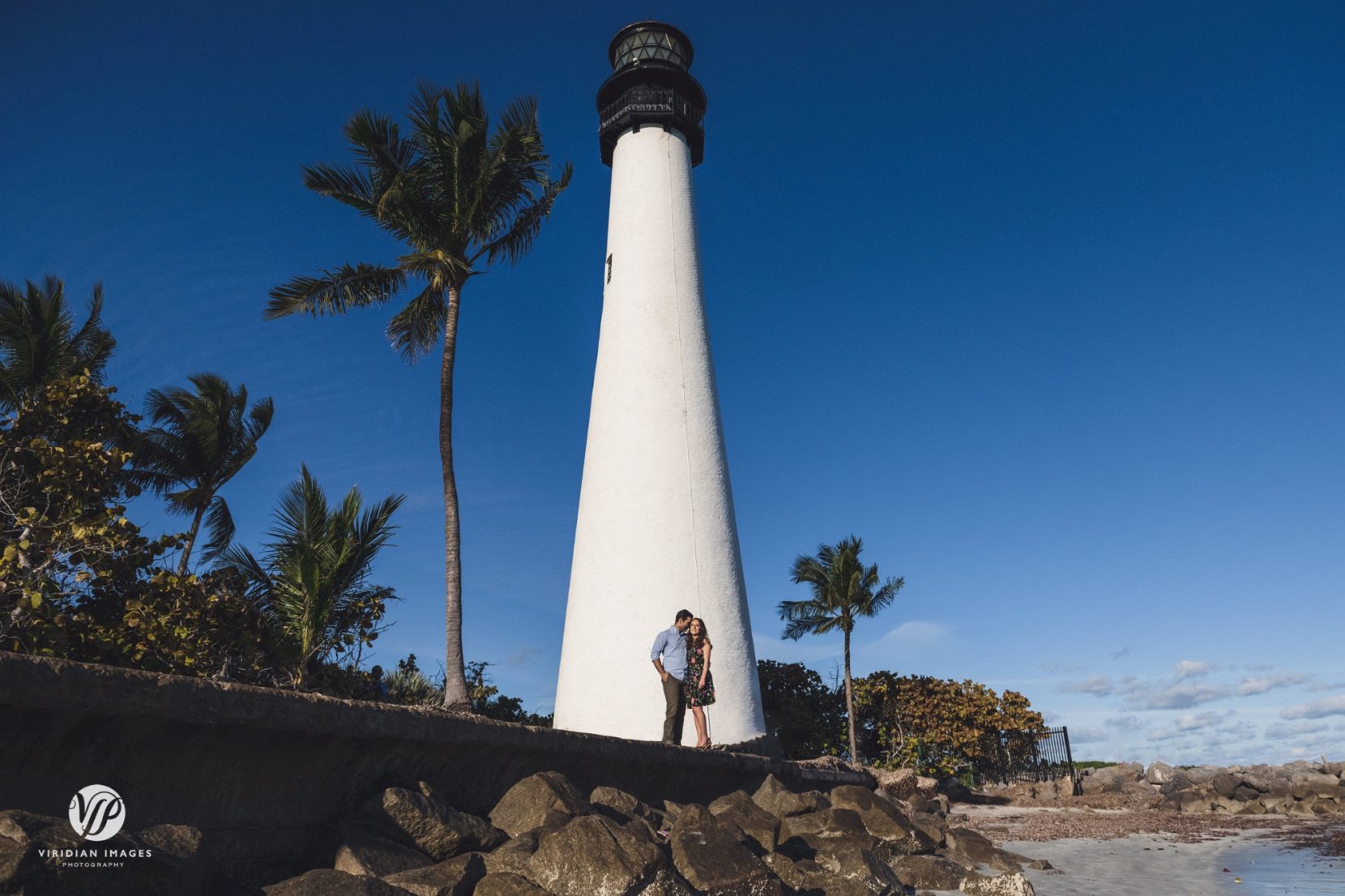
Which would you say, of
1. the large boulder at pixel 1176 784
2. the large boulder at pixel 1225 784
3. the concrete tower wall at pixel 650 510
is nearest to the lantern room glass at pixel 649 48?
the concrete tower wall at pixel 650 510

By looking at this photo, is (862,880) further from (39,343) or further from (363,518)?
(39,343)

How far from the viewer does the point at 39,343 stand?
13164 mm

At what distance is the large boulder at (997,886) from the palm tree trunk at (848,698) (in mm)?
18837

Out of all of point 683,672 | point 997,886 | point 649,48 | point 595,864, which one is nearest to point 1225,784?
point 997,886

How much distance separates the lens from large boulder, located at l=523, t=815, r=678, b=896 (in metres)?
4.00

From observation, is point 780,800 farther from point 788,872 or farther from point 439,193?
point 439,193

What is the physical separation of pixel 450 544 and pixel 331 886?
29.0ft

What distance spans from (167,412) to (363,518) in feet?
29.3

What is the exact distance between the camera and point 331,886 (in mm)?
3451

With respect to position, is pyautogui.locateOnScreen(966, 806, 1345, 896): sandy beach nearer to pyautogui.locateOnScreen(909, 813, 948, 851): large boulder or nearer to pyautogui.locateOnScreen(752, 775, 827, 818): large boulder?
pyautogui.locateOnScreen(909, 813, 948, 851): large boulder

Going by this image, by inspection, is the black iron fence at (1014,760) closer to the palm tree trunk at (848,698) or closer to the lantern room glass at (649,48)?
the palm tree trunk at (848,698)

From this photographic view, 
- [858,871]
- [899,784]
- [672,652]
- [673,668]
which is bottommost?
[858,871]

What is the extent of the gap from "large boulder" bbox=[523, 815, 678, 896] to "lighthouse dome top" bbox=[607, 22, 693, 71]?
14854 mm

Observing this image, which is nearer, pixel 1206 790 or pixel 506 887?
pixel 506 887
